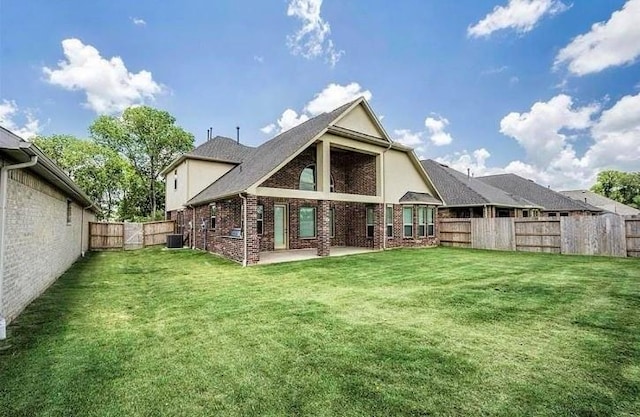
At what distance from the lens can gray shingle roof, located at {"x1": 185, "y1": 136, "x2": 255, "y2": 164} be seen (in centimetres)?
1841

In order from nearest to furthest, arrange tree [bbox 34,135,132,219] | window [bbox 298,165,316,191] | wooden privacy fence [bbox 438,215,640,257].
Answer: wooden privacy fence [bbox 438,215,640,257], window [bbox 298,165,316,191], tree [bbox 34,135,132,219]

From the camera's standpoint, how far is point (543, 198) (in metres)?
25.6

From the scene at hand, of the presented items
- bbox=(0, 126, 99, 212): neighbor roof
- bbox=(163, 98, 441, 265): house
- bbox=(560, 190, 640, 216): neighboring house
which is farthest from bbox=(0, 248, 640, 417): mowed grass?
bbox=(560, 190, 640, 216): neighboring house

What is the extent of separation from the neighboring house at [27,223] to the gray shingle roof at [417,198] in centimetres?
1351

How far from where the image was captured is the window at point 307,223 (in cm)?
1584

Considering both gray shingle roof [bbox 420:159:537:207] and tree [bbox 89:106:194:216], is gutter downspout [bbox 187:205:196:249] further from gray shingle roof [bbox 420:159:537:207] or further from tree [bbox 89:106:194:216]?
tree [bbox 89:106:194:216]

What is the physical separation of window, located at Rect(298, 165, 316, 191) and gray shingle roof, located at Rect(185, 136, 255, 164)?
5.49m

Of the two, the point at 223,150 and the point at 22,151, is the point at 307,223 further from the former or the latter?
the point at 22,151

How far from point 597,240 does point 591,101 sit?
43.5ft

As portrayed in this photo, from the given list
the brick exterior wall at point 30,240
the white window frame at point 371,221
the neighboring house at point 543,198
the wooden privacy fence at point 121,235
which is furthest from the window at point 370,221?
the neighboring house at point 543,198

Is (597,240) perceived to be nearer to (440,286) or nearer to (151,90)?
(440,286)

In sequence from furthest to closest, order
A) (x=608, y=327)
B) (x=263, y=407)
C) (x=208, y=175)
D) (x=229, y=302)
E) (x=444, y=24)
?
(x=208, y=175) < (x=444, y=24) < (x=229, y=302) < (x=608, y=327) < (x=263, y=407)

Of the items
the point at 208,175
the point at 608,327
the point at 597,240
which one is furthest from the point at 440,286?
the point at 208,175

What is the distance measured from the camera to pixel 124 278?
895 cm
